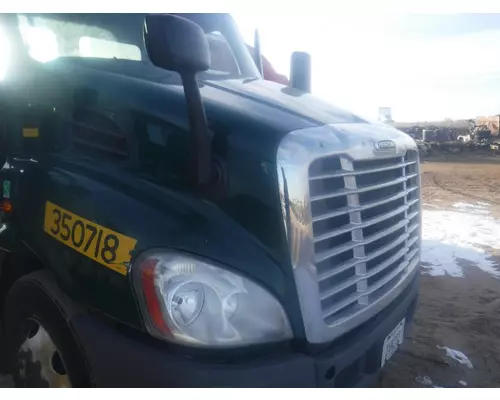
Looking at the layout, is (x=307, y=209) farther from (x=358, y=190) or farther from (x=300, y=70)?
(x=300, y=70)

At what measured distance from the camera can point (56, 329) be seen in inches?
75.4

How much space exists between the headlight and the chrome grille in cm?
34

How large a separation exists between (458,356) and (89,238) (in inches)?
113

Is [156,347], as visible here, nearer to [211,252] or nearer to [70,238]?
[211,252]

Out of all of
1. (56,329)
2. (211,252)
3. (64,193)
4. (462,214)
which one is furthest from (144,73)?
(462,214)

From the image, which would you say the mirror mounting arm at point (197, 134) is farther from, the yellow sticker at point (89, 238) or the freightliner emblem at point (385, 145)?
the freightliner emblem at point (385, 145)

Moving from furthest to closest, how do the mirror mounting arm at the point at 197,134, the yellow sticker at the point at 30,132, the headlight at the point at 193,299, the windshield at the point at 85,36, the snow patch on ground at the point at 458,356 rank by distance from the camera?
the snow patch on ground at the point at 458,356, the windshield at the point at 85,36, the yellow sticker at the point at 30,132, the mirror mounting arm at the point at 197,134, the headlight at the point at 193,299

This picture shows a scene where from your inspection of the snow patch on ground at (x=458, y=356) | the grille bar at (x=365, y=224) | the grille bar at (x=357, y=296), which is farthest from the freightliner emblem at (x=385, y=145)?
the snow patch on ground at (x=458, y=356)

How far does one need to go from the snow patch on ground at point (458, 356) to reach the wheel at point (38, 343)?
2.67 metres

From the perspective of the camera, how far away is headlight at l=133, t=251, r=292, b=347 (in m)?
1.66

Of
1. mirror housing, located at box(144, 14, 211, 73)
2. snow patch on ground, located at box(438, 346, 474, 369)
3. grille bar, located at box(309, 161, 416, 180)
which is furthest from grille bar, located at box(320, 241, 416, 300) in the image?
snow patch on ground, located at box(438, 346, 474, 369)

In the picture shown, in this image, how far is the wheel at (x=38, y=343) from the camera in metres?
1.87

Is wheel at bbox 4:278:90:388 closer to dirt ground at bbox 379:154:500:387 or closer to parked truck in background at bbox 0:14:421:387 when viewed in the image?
parked truck in background at bbox 0:14:421:387

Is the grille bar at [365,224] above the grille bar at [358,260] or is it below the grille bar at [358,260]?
above
